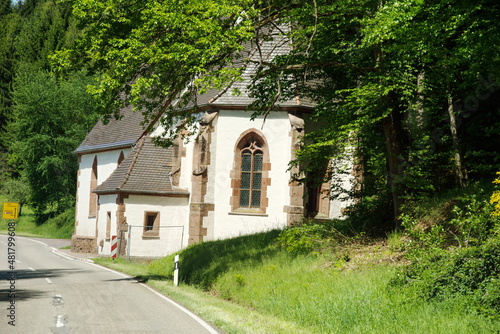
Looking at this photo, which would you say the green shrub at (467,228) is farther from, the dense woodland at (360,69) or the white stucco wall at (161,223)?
the white stucco wall at (161,223)

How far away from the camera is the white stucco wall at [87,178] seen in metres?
36.6

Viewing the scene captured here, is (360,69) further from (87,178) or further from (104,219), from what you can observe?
(87,178)

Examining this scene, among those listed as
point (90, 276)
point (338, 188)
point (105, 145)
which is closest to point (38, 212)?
point (105, 145)

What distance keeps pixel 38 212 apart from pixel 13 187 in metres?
5.40

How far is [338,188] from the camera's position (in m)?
17.7

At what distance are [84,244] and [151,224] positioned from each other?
28.4ft

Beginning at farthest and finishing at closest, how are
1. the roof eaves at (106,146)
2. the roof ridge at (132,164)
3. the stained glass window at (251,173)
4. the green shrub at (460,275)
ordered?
the roof eaves at (106,146) < the roof ridge at (132,164) < the stained glass window at (251,173) < the green shrub at (460,275)

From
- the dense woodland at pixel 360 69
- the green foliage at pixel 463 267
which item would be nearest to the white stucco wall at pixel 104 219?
the dense woodland at pixel 360 69

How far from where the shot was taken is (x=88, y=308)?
11266 mm

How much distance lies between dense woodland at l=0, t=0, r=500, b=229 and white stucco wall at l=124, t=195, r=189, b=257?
1219 cm

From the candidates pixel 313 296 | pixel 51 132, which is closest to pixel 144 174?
pixel 313 296

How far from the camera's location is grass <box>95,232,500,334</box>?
30.6 feet

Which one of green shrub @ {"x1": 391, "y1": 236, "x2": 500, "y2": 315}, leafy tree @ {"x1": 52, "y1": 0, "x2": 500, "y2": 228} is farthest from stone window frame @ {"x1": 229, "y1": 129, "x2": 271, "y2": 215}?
green shrub @ {"x1": 391, "y1": 236, "x2": 500, "y2": 315}

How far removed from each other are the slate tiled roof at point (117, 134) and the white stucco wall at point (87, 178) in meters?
0.46
